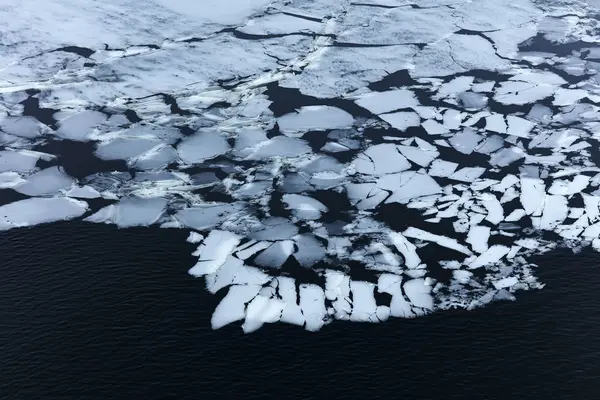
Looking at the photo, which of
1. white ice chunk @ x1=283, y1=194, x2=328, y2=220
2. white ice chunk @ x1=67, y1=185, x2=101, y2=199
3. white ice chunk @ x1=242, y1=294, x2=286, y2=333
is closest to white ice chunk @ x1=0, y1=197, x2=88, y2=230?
white ice chunk @ x1=67, y1=185, x2=101, y2=199

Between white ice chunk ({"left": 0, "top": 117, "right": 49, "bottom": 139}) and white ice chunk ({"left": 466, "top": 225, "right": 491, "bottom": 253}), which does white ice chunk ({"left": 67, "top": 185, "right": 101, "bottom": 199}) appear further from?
white ice chunk ({"left": 466, "top": 225, "right": 491, "bottom": 253})

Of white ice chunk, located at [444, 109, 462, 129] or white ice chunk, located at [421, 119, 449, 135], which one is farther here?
white ice chunk, located at [444, 109, 462, 129]

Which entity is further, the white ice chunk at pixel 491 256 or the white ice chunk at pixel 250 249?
the white ice chunk at pixel 250 249

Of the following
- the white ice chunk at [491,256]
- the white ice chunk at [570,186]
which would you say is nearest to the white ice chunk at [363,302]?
the white ice chunk at [491,256]

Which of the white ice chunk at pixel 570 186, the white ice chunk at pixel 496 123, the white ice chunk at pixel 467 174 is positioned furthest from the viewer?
the white ice chunk at pixel 496 123

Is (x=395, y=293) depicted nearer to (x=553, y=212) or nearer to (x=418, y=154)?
(x=553, y=212)

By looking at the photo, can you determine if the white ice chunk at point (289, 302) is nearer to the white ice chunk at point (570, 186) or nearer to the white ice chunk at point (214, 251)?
the white ice chunk at point (214, 251)
